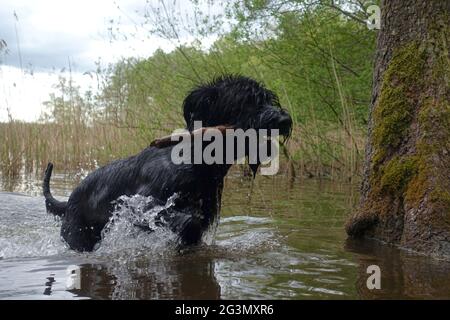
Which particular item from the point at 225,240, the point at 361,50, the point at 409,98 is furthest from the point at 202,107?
the point at 361,50

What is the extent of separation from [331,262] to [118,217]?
1813 millimetres

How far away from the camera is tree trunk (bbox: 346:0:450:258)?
475 centimetres

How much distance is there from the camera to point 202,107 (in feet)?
16.4

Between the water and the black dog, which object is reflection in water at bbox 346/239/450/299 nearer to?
the water

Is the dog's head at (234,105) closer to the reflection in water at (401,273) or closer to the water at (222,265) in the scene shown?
the water at (222,265)

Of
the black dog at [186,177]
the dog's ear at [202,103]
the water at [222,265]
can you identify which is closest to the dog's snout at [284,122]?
the black dog at [186,177]

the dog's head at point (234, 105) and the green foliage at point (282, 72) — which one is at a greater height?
the green foliage at point (282, 72)

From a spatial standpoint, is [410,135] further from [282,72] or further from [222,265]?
[282,72]

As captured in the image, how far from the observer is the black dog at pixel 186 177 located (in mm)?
4789

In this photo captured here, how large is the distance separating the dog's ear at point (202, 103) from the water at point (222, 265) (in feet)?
2.86

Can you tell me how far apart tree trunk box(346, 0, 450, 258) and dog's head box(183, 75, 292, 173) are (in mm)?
1061

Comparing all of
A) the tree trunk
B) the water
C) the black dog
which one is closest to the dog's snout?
the black dog
